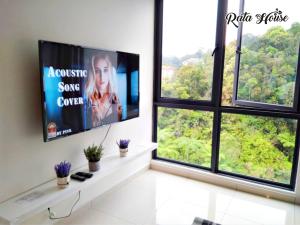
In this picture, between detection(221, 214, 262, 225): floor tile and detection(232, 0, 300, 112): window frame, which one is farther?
detection(232, 0, 300, 112): window frame

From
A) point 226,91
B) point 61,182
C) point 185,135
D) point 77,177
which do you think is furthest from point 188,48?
point 61,182

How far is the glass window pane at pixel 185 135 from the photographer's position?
Result: 3.16 metres

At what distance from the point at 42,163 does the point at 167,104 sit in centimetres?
177

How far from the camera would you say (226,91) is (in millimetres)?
2939

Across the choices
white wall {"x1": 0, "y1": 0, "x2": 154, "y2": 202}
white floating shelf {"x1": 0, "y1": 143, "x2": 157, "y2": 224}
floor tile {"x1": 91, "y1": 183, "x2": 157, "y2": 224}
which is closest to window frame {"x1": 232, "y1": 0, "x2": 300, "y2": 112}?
white wall {"x1": 0, "y1": 0, "x2": 154, "y2": 202}

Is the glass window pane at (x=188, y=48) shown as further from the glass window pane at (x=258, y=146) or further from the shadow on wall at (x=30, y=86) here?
the shadow on wall at (x=30, y=86)

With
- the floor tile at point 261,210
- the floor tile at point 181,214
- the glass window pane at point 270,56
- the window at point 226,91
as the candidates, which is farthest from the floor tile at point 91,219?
the glass window pane at point 270,56

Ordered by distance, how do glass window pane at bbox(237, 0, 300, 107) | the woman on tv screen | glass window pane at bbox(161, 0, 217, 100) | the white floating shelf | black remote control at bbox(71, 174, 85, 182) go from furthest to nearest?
glass window pane at bbox(161, 0, 217, 100) < glass window pane at bbox(237, 0, 300, 107) < the woman on tv screen < black remote control at bbox(71, 174, 85, 182) < the white floating shelf

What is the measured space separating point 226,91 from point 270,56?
0.58 meters

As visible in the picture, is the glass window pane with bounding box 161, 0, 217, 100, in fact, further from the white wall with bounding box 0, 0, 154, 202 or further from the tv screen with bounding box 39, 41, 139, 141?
the white wall with bounding box 0, 0, 154, 202

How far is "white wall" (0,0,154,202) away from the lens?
167 cm

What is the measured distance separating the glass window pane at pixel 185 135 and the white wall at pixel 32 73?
1072mm

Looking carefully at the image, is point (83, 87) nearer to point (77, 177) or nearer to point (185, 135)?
point (77, 177)

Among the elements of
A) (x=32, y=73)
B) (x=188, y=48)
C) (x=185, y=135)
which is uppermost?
(x=188, y=48)
